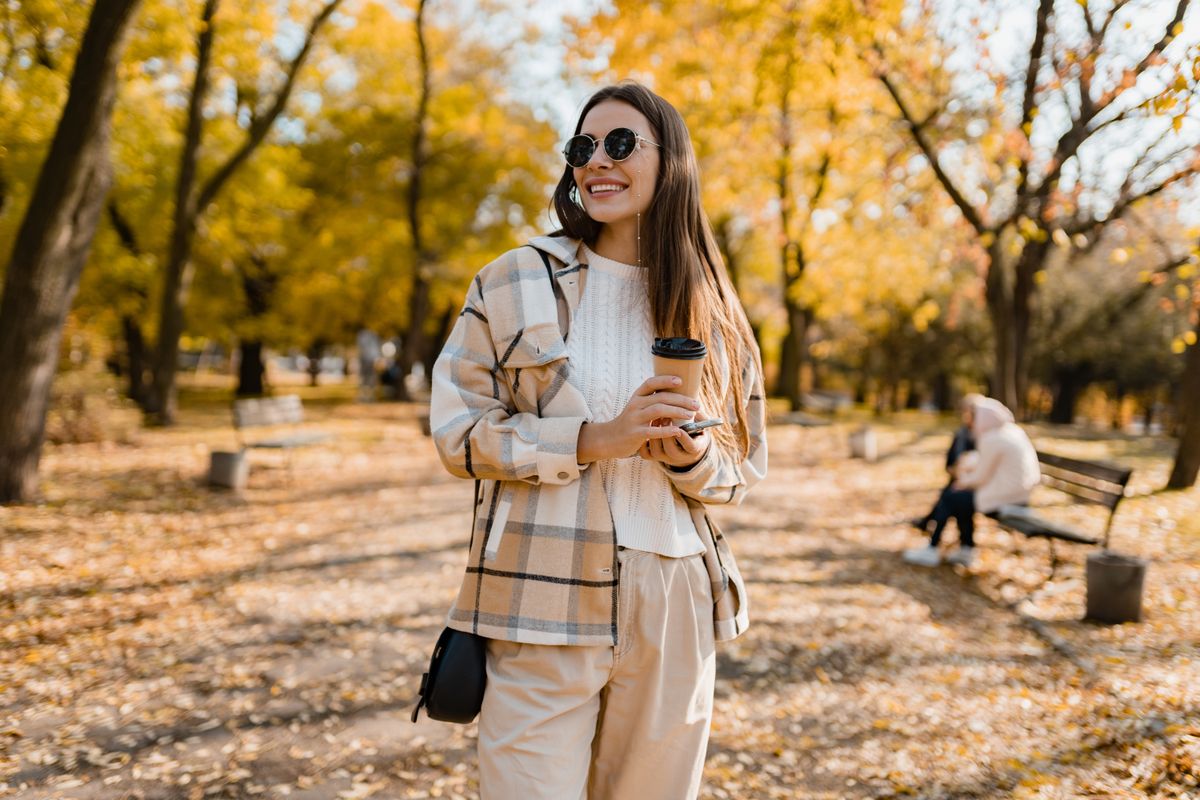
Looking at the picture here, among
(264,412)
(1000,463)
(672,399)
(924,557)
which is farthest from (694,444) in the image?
(264,412)

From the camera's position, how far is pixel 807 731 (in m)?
4.20

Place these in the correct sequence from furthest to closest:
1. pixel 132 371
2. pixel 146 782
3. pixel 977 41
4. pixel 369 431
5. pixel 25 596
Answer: pixel 132 371, pixel 369 431, pixel 977 41, pixel 25 596, pixel 146 782

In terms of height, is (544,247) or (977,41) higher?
(977,41)

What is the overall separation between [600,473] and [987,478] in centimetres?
658

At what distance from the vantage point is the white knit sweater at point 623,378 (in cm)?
172

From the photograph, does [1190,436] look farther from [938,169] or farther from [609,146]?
[609,146]

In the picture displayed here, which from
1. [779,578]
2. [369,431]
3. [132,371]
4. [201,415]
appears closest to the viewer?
[779,578]

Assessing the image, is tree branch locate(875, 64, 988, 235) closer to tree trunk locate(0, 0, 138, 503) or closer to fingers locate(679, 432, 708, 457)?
tree trunk locate(0, 0, 138, 503)

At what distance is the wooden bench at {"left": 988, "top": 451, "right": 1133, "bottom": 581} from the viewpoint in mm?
6438

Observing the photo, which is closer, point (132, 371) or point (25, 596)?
point (25, 596)

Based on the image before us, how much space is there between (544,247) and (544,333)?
0.23m

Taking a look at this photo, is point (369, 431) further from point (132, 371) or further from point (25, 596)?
point (25, 596)

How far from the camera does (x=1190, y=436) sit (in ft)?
34.0

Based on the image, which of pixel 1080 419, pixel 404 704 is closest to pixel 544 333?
pixel 404 704
